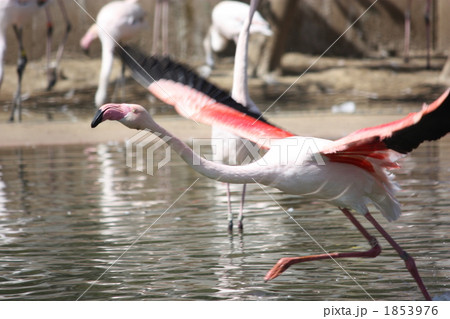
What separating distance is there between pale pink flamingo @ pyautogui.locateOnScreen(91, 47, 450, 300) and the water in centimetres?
29

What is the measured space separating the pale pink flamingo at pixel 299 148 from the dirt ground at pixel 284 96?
704 centimetres

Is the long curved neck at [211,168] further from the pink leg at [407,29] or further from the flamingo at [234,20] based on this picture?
the pink leg at [407,29]

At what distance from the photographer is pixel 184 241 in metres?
6.57

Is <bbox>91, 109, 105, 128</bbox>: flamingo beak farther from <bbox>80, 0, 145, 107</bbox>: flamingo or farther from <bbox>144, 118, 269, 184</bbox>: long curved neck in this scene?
<bbox>80, 0, 145, 107</bbox>: flamingo

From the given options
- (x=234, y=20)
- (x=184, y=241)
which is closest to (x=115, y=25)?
(x=234, y=20)

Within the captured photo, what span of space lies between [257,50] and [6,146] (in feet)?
19.6

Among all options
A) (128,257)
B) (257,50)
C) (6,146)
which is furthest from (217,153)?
(257,50)

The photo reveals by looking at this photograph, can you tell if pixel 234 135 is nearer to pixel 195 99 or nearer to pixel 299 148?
pixel 195 99

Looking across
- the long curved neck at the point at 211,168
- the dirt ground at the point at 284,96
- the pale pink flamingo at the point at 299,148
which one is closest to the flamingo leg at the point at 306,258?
the pale pink flamingo at the point at 299,148

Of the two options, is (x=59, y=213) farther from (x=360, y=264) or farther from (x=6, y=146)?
(x=6, y=146)

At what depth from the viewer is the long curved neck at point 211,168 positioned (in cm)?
497

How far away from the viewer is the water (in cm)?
520

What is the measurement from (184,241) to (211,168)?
1.68 meters

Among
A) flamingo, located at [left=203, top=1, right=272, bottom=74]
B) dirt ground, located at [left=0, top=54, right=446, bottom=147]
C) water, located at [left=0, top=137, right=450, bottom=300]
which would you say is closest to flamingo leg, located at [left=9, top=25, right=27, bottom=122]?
dirt ground, located at [left=0, top=54, right=446, bottom=147]
